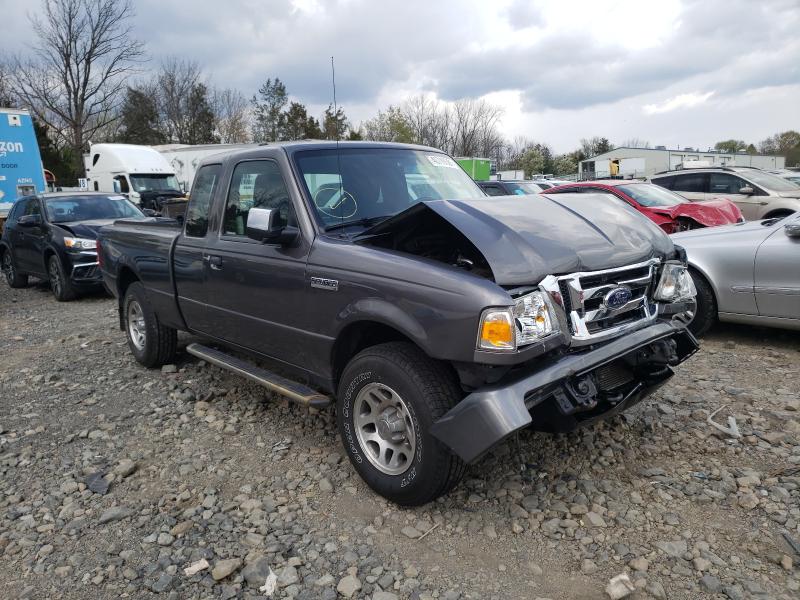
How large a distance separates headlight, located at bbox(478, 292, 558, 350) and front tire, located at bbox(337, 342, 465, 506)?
15.8 inches

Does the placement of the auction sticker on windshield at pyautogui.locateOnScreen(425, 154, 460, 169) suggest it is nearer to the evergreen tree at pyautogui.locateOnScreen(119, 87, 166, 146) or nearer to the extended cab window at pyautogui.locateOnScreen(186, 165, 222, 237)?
the extended cab window at pyautogui.locateOnScreen(186, 165, 222, 237)

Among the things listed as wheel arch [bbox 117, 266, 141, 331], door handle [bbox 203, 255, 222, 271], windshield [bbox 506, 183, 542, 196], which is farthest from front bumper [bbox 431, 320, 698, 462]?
windshield [bbox 506, 183, 542, 196]

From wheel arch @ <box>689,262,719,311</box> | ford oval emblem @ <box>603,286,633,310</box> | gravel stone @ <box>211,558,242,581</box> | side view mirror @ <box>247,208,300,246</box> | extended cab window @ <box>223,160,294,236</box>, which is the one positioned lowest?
gravel stone @ <box>211,558,242,581</box>

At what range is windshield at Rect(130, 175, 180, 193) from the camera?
64.1 ft

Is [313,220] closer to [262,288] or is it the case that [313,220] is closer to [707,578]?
[262,288]

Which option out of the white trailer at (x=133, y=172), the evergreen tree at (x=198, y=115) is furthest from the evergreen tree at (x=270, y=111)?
the white trailer at (x=133, y=172)

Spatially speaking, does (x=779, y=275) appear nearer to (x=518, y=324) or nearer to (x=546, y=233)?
(x=546, y=233)

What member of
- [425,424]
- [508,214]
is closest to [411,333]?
[425,424]

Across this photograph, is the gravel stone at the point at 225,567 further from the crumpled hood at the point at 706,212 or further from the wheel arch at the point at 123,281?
the crumpled hood at the point at 706,212

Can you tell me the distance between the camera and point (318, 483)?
3439mm

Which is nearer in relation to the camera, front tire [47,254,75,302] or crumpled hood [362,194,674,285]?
crumpled hood [362,194,674,285]

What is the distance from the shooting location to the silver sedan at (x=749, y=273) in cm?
512

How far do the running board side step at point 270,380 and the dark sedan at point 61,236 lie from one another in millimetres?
5557

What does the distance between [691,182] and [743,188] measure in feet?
3.97
